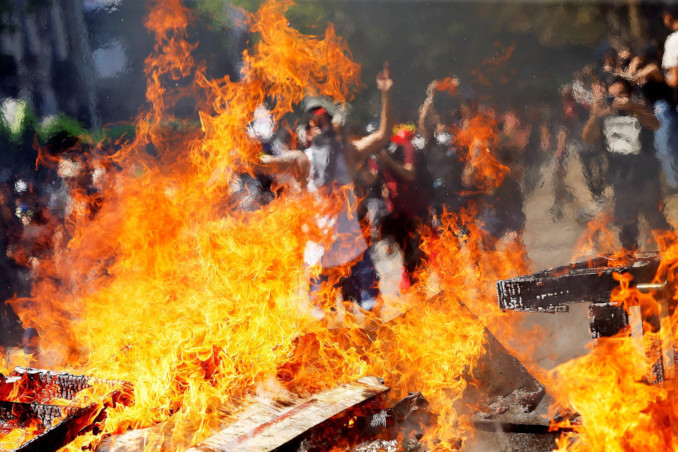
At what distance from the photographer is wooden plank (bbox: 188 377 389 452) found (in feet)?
11.1

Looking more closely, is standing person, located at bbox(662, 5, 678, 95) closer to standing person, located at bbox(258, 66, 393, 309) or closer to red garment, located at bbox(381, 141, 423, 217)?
red garment, located at bbox(381, 141, 423, 217)

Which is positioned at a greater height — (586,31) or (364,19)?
(364,19)

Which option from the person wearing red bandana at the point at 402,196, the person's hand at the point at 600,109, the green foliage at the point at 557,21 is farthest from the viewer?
the green foliage at the point at 557,21

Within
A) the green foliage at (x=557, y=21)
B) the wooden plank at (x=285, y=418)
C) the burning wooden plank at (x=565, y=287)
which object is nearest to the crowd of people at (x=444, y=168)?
the green foliage at (x=557, y=21)

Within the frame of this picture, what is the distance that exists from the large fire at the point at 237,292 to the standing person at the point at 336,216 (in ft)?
0.70

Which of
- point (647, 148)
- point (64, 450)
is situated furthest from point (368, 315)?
point (647, 148)

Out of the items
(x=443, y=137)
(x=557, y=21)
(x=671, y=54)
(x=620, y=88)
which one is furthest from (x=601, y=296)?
(x=557, y=21)

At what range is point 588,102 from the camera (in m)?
7.22

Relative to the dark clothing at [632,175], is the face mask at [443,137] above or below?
above

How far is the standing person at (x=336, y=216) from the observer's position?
616 centimetres

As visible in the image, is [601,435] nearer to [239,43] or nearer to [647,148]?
[647,148]

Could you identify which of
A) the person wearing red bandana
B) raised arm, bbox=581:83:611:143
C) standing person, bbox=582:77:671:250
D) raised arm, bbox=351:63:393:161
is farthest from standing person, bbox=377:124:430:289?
standing person, bbox=582:77:671:250

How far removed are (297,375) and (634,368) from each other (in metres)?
2.63

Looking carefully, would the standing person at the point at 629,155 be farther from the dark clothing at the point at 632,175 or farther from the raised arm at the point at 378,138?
the raised arm at the point at 378,138
